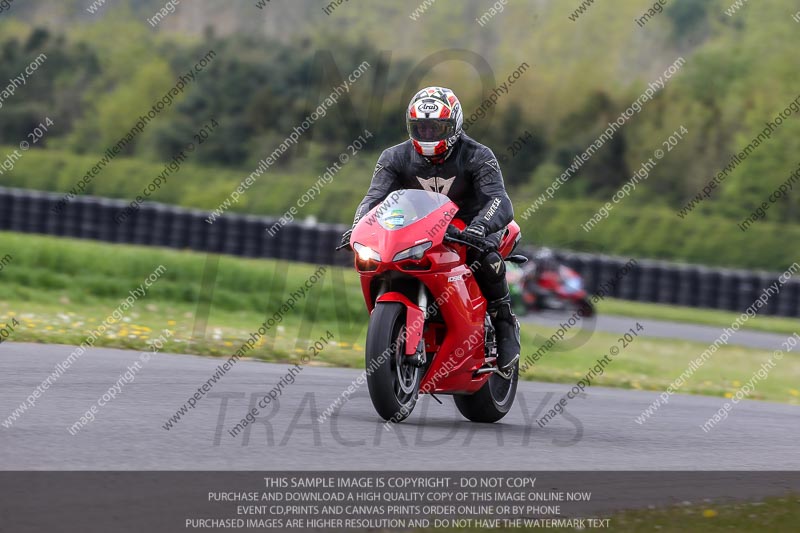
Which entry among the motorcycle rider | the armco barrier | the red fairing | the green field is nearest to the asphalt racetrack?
the red fairing

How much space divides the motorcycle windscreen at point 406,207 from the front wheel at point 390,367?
20.2 inches

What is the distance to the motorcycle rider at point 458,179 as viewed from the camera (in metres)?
7.57

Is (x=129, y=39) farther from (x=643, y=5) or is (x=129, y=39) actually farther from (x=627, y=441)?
(x=627, y=441)

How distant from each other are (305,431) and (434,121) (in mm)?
2103

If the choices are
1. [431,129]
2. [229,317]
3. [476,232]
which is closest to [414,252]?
[476,232]

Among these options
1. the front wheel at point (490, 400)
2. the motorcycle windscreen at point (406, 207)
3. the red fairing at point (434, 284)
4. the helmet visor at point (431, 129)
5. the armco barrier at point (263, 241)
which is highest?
the helmet visor at point (431, 129)

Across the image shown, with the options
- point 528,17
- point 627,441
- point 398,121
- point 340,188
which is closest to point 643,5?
point 528,17

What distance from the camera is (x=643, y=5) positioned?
72.9m

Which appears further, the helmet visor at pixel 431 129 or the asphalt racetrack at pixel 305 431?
the helmet visor at pixel 431 129

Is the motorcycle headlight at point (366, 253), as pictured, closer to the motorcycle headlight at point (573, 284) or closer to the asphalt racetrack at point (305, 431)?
the asphalt racetrack at point (305, 431)

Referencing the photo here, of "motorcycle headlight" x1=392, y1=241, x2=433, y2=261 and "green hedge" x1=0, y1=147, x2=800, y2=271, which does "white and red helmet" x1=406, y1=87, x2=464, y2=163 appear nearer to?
"motorcycle headlight" x1=392, y1=241, x2=433, y2=261

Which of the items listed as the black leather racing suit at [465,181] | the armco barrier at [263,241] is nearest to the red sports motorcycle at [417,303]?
the black leather racing suit at [465,181]

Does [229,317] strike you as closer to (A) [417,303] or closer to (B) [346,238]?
(B) [346,238]
